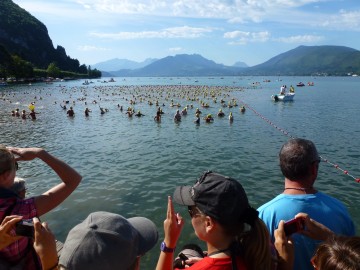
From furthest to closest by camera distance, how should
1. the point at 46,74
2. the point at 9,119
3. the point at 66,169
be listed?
the point at 46,74 → the point at 9,119 → the point at 66,169

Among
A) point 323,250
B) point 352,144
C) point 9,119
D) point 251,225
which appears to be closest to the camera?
point 323,250

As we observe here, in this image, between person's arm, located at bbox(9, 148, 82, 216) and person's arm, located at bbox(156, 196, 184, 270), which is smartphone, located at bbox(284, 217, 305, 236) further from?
person's arm, located at bbox(9, 148, 82, 216)

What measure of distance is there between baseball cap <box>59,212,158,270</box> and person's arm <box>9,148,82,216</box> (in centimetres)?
125

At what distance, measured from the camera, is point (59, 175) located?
390cm

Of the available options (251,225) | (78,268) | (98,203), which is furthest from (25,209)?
(98,203)

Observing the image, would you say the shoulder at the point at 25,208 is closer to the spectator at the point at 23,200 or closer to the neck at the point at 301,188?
the spectator at the point at 23,200

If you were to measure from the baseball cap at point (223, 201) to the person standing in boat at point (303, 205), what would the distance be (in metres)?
1.13

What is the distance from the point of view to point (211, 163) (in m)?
18.0

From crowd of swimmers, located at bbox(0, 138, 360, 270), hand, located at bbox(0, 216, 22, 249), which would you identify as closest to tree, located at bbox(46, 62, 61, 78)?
crowd of swimmers, located at bbox(0, 138, 360, 270)

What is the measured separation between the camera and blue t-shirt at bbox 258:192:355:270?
3627 millimetres

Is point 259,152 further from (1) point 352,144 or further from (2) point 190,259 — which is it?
(2) point 190,259

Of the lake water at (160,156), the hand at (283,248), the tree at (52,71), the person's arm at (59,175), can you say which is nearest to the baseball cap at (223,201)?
the hand at (283,248)

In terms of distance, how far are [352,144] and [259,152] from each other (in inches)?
309

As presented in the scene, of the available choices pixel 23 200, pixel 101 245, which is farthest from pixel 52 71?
pixel 101 245
